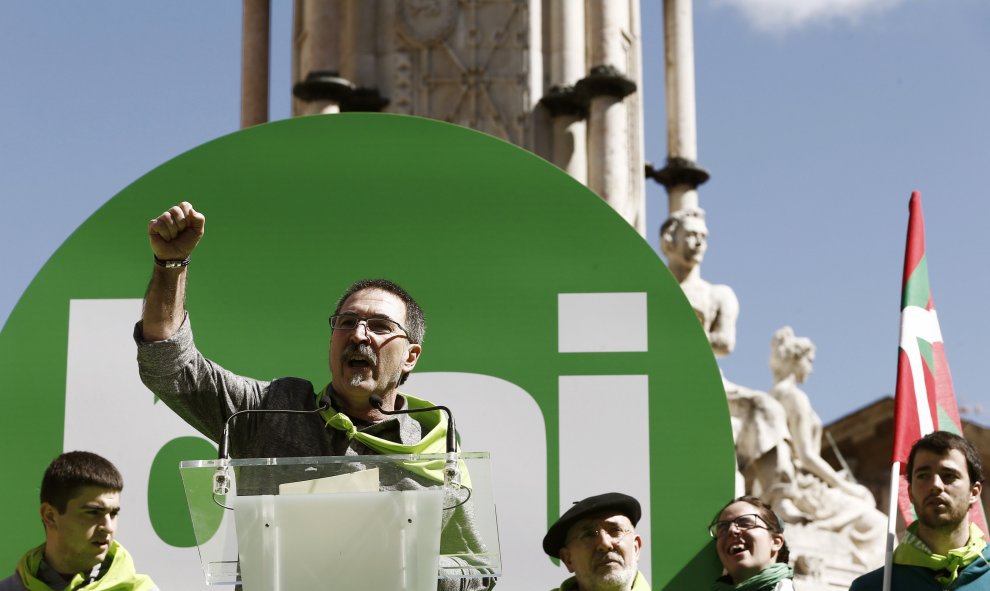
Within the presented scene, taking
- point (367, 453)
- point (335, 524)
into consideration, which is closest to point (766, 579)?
point (367, 453)

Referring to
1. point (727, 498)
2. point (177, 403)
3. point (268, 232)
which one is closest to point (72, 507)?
point (177, 403)

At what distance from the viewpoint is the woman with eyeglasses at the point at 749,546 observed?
16.9ft

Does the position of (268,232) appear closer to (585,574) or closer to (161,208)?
(161,208)

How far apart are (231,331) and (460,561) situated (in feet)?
8.25

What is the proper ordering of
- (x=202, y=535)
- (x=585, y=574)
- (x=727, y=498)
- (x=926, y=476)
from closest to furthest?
(x=202, y=535) → (x=585, y=574) → (x=926, y=476) → (x=727, y=498)

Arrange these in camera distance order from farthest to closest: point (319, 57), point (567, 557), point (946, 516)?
point (319, 57)
point (946, 516)
point (567, 557)

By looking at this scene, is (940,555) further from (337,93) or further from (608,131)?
(337,93)

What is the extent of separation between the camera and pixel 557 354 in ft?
19.6

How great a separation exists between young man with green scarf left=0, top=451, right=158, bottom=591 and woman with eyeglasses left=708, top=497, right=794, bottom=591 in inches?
72.0

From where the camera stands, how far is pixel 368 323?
422 centimetres

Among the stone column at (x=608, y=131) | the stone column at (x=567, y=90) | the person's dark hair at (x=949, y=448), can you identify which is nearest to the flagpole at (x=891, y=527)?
the person's dark hair at (x=949, y=448)

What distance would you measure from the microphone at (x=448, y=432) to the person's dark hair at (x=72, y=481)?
0.93 metres

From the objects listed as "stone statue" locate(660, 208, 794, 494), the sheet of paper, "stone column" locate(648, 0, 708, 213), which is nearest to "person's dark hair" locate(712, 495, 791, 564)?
the sheet of paper

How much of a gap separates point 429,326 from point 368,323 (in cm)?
174
